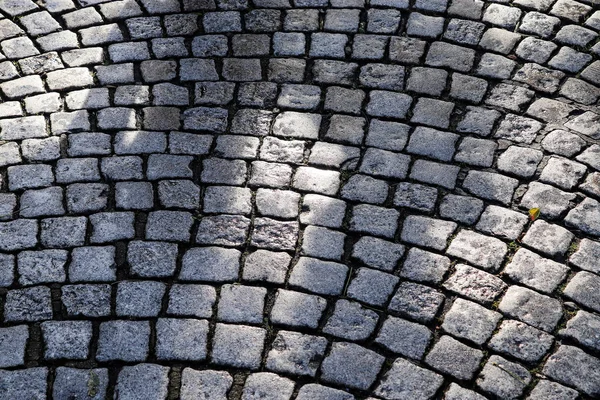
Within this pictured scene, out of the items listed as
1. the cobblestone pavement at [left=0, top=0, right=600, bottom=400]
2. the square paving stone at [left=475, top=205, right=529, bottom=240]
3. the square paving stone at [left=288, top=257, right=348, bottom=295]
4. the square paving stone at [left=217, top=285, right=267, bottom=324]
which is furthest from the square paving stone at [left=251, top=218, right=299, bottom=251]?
the square paving stone at [left=475, top=205, right=529, bottom=240]

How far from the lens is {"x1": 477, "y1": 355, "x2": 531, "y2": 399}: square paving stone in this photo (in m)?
3.00

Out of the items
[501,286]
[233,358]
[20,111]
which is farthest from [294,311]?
[20,111]

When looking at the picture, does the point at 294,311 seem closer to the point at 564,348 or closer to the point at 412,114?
the point at 564,348

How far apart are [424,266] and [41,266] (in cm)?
186

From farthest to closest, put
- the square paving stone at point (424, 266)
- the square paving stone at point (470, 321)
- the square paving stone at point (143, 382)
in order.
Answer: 1. the square paving stone at point (424, 266)
2. the square paving stone at point (470, 321)
3. the square paving stone at point (143, 382)

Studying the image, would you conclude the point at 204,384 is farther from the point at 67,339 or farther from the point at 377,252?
the point at 377,252

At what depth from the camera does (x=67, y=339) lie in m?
3.17

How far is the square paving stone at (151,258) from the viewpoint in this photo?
343 centimetres

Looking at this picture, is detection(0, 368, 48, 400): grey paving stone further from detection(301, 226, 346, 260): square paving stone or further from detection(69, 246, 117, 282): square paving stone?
detection(301, 226, 346, 260): square paving stone

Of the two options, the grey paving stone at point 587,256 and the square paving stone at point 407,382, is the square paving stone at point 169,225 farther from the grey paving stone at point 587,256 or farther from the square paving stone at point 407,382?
the grey paving stone at point 587,256

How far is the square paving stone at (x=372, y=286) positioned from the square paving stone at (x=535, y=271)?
571 millimetres

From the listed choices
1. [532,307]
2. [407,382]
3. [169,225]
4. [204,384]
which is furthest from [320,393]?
[169,225]

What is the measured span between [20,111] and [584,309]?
3303mm

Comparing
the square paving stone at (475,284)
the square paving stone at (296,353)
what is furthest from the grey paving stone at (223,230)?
the square paving stone at (475,284)
